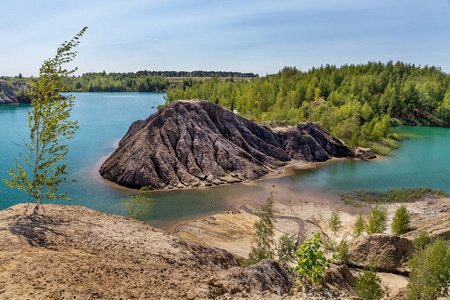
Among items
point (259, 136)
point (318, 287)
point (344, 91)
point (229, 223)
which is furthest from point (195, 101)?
point (344, 91)

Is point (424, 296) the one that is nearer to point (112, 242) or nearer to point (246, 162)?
point (112, 242)

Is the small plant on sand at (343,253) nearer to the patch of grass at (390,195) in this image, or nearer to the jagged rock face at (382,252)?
the jagged rock face at (382,252)

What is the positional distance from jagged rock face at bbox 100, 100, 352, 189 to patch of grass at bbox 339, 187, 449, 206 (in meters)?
Answer: 14.0

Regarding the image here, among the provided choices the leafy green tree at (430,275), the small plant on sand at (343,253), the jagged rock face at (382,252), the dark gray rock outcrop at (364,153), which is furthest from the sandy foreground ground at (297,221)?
the dark gray rock outcrop at (364,153)

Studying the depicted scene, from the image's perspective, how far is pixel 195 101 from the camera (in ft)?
177

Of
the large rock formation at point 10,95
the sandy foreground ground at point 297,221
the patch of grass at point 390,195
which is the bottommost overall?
the sandy foreground ground at point 297,221

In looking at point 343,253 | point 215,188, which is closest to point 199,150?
point 215,188

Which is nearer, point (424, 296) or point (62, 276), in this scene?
point (62, 276)

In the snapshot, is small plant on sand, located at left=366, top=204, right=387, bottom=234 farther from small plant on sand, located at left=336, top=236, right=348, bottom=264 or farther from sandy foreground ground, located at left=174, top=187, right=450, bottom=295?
small plant on sand, located at left=336, top=236, right=348, bottom=264

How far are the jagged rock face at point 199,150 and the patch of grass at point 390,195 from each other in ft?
→ 46.0

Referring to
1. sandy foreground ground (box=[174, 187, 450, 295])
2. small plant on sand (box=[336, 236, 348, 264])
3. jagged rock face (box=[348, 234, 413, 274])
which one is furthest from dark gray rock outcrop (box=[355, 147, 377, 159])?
small plant on sand (box=[336, 236, 348, 264])

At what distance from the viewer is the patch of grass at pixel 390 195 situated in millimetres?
38562

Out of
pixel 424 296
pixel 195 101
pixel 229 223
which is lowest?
pixel 229 223

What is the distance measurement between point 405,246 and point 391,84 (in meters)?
124
